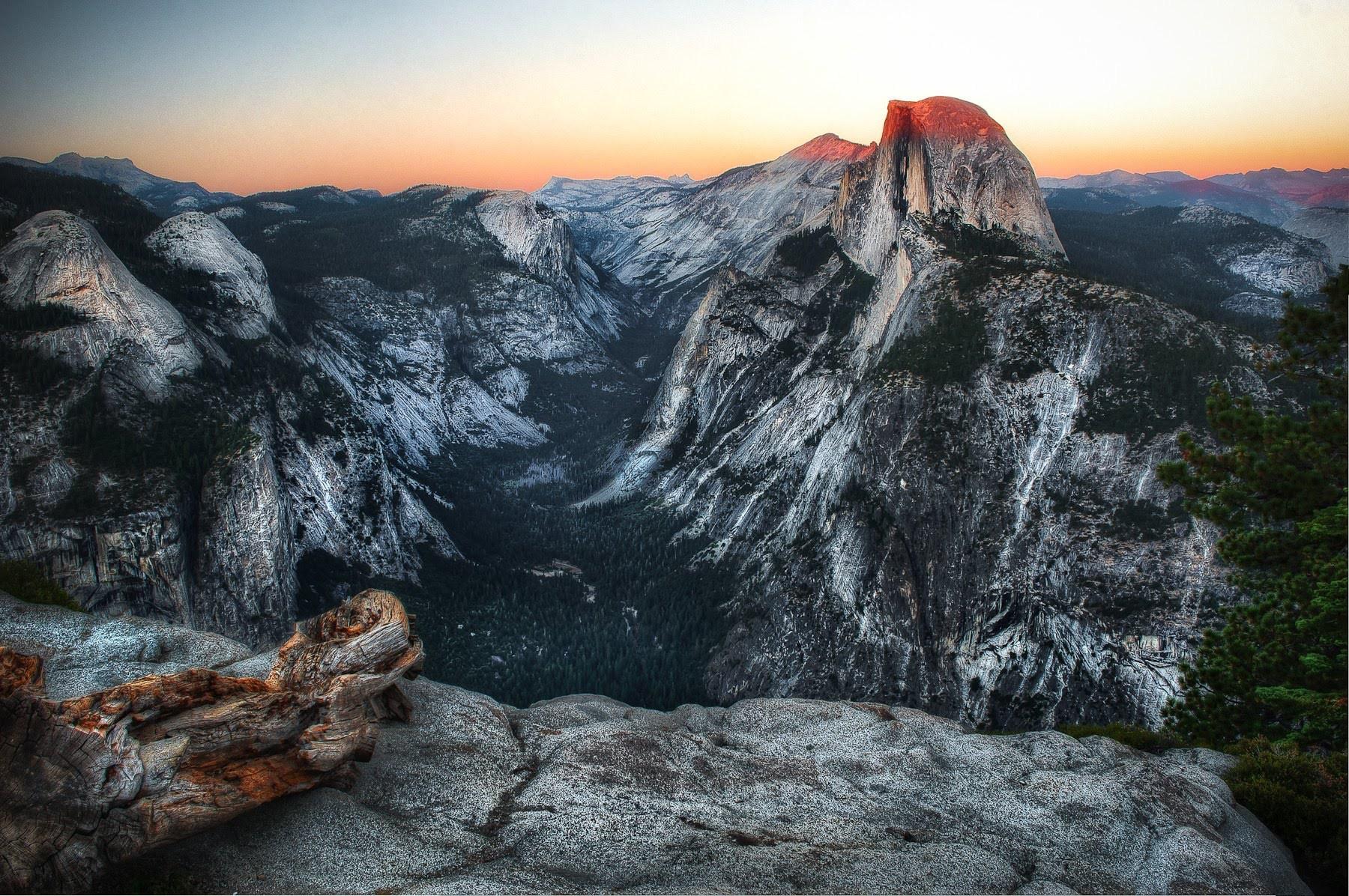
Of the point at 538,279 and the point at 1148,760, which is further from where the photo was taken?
the point at 538,279

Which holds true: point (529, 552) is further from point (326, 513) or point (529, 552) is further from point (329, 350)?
point (329, 350)

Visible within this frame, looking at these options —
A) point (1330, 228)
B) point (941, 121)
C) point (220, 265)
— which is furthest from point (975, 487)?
point (1330, 228)

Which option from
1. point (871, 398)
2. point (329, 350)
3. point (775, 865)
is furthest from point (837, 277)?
point (775, 865)

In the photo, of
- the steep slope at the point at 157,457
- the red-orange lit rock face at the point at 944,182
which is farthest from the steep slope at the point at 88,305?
the red-orange lit rock face at the point at 944,182

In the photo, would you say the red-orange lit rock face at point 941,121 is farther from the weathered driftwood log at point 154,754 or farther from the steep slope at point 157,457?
the weathered driftwood log at point 154,754

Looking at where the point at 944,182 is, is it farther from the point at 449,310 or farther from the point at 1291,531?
the point at 449,310

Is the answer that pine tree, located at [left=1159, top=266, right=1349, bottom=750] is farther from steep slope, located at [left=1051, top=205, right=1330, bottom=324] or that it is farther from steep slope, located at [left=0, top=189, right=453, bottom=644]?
steep slope, located at [left=1051, top=205, right=1330, bottom=324]

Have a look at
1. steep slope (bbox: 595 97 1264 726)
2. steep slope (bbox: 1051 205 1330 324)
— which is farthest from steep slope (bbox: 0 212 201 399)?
steep slope (bbox: 1051 205 1330 324)
